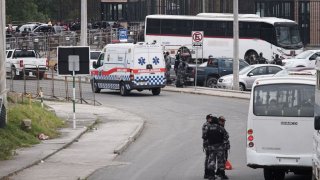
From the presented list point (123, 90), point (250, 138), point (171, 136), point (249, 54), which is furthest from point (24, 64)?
point (250, 138)

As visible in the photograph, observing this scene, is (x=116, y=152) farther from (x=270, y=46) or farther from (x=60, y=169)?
(x=270, y=46)

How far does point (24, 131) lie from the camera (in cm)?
2844

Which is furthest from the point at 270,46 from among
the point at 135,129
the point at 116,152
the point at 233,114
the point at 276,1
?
the point at 116,152

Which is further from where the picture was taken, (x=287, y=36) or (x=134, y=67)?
(x=287, y=36)

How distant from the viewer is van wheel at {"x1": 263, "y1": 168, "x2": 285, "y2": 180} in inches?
787

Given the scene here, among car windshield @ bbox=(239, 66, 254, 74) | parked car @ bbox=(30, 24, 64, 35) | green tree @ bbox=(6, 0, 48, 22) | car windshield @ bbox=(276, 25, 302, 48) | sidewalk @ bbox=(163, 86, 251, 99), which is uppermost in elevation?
green tree @ bbox=(6, 0, 48, 22)

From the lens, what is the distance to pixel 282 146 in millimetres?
19328

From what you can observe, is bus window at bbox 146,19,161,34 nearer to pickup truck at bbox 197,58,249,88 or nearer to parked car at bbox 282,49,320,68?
parked car at bbox 282,49,320,68

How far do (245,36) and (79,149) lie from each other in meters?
41.5

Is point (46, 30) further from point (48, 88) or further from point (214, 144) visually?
point (214, 144)

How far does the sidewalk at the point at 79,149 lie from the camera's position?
22.0 m

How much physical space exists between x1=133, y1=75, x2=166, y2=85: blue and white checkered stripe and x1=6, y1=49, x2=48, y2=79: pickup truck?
1066 centimetres

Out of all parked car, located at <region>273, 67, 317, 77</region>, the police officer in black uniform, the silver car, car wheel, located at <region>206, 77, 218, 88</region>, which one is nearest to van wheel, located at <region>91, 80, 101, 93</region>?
the silver car

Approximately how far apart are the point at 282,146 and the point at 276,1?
65.0 m
